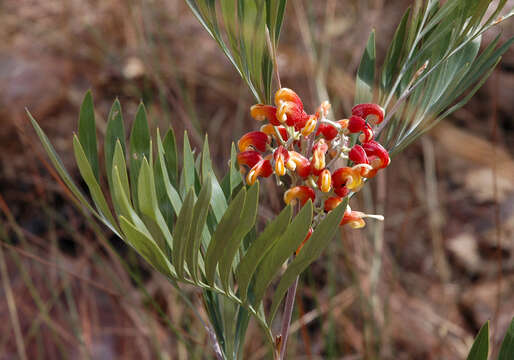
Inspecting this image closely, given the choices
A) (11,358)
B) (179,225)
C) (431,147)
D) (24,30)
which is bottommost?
(11,358)

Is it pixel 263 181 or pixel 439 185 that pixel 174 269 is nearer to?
pixel 263 181

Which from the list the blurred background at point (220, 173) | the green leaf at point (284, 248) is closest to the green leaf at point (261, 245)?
the green leaf at point (284, 248)

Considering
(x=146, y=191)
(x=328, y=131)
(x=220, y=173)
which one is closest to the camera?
(x=146, y=191)

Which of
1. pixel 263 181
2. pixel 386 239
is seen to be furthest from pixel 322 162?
pixel 386 239

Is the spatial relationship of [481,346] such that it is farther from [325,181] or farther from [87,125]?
[87,125]

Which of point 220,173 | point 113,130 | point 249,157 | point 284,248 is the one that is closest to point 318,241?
point 284,248

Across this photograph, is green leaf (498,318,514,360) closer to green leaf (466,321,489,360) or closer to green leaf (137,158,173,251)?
green leaf (466,321,489,360)

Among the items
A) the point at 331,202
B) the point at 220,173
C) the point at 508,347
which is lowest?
the point at 220,173

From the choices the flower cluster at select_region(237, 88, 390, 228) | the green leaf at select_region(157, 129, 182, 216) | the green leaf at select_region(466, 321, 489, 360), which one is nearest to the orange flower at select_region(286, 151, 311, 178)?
the flower cluster at select_region(237, 88, 390, 228)
